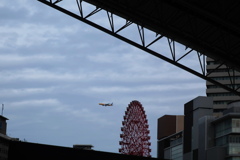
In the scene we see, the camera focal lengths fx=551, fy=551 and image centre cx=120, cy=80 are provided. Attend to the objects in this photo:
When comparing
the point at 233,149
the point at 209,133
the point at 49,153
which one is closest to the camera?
the point at 49,153

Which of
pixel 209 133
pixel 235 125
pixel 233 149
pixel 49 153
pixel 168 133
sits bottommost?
pixel 49 153

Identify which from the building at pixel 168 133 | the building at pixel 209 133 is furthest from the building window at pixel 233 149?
the building at pixel 168 133

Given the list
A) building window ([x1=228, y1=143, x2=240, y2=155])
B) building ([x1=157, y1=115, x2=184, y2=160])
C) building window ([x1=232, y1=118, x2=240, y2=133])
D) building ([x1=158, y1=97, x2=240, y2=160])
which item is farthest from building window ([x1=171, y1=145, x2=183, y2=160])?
building window ([x1=232, y1=118, x2=240, y2=133])

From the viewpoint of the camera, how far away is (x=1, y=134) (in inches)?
5148

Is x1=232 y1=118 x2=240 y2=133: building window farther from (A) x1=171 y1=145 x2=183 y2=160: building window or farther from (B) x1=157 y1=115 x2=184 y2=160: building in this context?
(B) x1=157 y1=115 x2=184 y2=160: building

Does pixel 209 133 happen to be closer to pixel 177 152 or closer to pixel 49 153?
pixel 177 152

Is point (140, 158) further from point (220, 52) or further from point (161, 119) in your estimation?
point (161, 119)

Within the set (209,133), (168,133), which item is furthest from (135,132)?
(168,133)

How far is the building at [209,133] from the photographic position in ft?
315

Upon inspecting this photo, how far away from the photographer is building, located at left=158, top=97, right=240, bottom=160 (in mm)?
96062

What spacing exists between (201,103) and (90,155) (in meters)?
65.0

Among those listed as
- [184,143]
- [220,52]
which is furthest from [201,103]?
[220,52]

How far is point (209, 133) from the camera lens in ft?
335

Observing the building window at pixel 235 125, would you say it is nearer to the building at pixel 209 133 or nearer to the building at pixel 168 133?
the building at pixel 209 133
